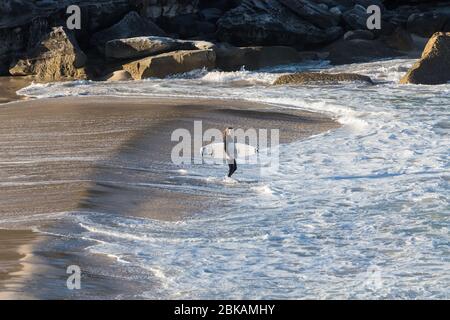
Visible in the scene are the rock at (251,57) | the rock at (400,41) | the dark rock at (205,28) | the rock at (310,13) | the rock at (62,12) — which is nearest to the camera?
the rock at (251,57)

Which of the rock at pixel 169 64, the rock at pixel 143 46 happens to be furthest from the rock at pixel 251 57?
the rock at pixel 169 64

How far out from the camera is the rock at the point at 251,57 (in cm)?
2222

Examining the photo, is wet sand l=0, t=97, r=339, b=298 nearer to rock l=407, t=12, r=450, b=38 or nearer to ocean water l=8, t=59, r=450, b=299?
ocean water l=8, t=59, r=450, b=299

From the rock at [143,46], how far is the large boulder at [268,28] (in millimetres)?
1984

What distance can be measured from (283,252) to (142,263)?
1.28 m

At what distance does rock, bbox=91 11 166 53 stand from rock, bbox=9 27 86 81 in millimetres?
942

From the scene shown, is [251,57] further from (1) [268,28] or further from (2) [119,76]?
(2) [119,76]

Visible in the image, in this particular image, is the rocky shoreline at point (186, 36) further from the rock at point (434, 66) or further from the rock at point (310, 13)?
the rock at point (434, 66)

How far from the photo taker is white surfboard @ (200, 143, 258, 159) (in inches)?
490

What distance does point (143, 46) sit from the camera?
2177 centimetres

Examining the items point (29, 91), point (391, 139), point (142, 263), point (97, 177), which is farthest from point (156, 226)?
point (29, 91)

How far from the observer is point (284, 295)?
7473mm

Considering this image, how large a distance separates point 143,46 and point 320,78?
425cm
